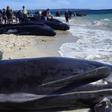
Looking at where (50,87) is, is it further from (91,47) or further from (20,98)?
(91,47)

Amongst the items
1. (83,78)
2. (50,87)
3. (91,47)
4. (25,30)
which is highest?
(83,78)

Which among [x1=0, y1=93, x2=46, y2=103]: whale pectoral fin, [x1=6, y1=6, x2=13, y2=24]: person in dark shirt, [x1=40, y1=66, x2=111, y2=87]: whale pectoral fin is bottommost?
[x1=6, y1=6, x2=13, y2=24]: person in dark shirt

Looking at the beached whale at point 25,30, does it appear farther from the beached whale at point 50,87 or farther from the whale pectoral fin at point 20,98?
the whale pectoral fin at point 20,98

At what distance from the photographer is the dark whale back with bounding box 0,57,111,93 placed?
729 cm

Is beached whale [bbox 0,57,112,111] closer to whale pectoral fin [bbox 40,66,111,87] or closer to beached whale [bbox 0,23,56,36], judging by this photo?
whale pectoral fin [bbox 40,66,111,87]

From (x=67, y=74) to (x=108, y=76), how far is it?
726 mm

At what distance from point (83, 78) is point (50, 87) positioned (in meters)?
0.60

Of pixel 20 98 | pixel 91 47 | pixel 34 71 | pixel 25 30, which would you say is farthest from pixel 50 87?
pixel 25 30

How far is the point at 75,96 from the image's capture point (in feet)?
23.8

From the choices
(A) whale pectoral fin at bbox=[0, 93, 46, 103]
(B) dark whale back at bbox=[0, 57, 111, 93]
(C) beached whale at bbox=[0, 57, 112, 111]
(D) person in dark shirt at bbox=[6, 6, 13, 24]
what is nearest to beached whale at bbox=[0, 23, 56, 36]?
(D) person in dark shirt at bbox=[6, 6, 13, 24]

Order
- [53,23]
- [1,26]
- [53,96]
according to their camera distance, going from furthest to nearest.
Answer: [53,23]
[1,26]
[53,96]

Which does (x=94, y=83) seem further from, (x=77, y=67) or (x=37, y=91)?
(x=37, y=91)

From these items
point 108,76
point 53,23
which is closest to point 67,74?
point 108,76

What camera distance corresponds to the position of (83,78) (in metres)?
7.34
